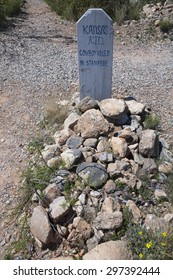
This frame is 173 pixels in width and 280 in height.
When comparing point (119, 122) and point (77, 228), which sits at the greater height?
point (119, 122)

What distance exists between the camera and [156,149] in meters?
3.87

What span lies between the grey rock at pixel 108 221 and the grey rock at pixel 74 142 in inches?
39.3

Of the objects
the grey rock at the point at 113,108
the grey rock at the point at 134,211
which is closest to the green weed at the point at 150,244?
the grey rock at the point at 134,211

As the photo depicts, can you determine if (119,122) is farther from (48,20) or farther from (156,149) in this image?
(48,20)

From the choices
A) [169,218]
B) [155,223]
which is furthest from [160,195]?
[155,223]

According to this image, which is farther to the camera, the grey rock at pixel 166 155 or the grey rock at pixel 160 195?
the grey rock at pixel 166 155

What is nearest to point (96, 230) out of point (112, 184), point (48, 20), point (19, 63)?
point (112, 184)

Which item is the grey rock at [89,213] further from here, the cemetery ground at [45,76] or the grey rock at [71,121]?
the grey rock at [71,121]

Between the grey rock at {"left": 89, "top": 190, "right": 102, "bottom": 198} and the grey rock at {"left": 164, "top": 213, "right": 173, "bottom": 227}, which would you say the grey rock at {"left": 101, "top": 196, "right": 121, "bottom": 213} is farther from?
the grey rock at {"left": 164, "top": 213, "right": 173, "bottom": 227}

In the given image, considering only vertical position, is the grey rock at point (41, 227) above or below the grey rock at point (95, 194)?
below

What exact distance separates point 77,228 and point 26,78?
3.67 m

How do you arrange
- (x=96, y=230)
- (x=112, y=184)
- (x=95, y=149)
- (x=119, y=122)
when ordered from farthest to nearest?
1. (x=119, y=122)
2. (x=95, y=149)
3. (x=112, y=184)
4. (x=96, y=230)

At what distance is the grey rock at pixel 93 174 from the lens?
336 centimetres

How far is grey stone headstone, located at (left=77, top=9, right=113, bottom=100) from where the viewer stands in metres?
3.96
